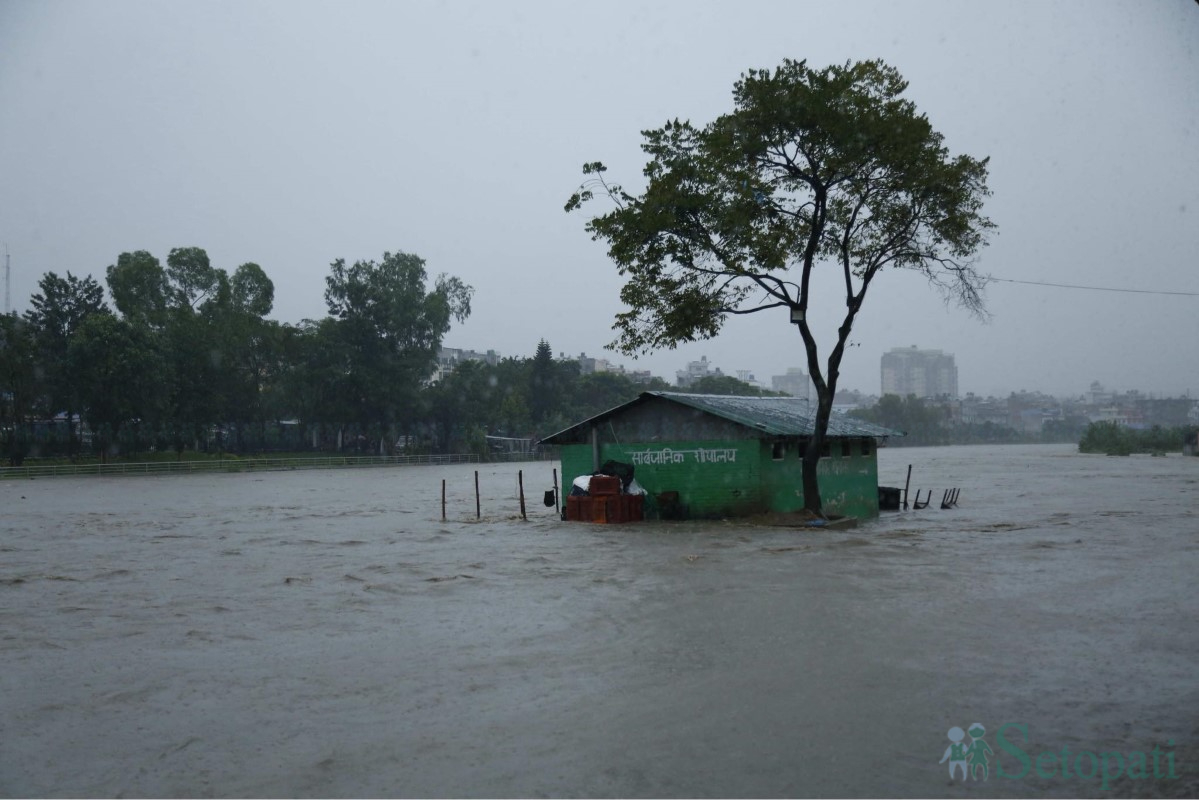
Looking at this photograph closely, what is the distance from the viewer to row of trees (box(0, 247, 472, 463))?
6662cm

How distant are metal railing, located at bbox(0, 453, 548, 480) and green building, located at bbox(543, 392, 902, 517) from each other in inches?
1822

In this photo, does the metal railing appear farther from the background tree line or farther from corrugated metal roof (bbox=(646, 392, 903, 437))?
corrugated metal roof (bbox=(646, 392, 903, 437))

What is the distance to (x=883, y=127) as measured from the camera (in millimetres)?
23125

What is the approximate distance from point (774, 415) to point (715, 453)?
11.7 ft

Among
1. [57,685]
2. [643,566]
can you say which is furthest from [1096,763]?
[643,566]

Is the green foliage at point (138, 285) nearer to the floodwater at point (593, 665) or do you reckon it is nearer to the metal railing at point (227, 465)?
the metal railing at point (227, 465)

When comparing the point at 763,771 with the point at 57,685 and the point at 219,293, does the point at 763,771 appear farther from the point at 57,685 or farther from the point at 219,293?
the point at 219,293

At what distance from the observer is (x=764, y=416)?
2783 centimetres

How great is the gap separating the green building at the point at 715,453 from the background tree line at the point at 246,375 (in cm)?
4948

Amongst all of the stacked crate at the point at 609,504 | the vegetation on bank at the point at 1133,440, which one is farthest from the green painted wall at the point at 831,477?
the vegetation on bank at the point at 1133,440

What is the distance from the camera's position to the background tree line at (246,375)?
66.9 metres

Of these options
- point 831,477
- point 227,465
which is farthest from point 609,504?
point 227,465

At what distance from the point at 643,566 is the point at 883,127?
12.4 m

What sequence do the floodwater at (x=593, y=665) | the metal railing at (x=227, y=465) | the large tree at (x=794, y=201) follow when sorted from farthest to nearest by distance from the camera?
the metal railing at (x=227, y=465) < the large tree at (x=794, y=201) < the floodwater at (x=593, y=665)
